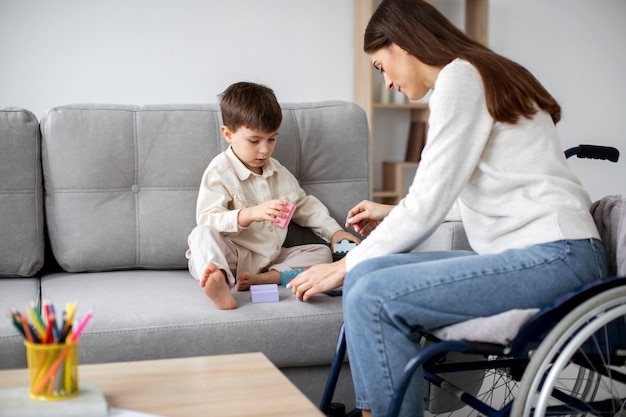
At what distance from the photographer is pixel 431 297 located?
135 cm

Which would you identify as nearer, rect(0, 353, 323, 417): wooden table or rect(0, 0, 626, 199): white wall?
rect(0, 353, 323, 417): wooden table

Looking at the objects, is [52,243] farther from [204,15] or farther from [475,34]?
[475,34]

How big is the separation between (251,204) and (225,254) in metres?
0.20

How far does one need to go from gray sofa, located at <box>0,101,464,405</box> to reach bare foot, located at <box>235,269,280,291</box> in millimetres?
40

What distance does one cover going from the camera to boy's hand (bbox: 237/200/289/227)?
6.52ft

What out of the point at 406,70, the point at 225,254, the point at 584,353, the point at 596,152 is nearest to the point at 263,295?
the point at 225,254

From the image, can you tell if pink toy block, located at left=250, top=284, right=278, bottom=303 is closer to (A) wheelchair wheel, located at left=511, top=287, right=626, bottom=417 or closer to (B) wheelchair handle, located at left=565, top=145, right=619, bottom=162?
(A) wheelchair wheel, located at left=511, top=287, right=626, bottom=417

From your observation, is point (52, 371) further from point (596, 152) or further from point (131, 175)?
point (596, 152)

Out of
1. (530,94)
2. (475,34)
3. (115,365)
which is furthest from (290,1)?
(115,365)

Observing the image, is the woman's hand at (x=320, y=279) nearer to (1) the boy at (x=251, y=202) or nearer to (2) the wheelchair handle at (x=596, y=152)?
(1) the boy at (x=251, y=202)

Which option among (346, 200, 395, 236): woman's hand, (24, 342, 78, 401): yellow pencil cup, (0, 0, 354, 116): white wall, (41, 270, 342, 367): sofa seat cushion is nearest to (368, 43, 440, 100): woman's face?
(346, 200, 395, 236): woman's hand

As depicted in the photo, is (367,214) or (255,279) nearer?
(367,214)

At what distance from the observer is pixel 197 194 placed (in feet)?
7.43

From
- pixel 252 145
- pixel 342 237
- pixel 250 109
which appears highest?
pixel 250 109
